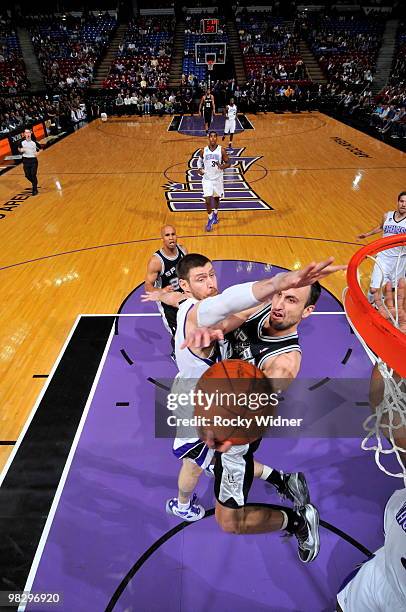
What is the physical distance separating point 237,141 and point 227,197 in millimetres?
7363

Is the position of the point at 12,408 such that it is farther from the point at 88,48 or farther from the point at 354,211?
the point at 88,48

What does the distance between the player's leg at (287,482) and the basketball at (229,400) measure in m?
0.89

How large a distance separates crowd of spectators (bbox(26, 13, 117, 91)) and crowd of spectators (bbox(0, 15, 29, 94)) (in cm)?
134

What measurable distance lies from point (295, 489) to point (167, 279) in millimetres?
2726

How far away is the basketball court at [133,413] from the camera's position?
116 inches

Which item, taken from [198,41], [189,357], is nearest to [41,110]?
[198,41]

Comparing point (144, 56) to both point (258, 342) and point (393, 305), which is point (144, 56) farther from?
point (393, 305)

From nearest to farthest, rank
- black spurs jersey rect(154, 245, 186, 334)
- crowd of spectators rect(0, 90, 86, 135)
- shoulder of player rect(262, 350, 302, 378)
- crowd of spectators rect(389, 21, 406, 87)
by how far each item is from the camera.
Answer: shoulder of player rect(262, 350, 302, 378) < black spurs jersey rect(154, 245, 186, 334) < crowd of spectators rect(0, 90, 86, 135) < crowd of spectators rect(389, 21, 406, 87)

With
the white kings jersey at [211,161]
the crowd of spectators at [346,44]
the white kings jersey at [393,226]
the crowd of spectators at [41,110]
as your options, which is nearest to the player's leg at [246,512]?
the white kings jersey at [393,226]

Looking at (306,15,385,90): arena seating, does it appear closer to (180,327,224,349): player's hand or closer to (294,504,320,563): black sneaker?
(294,504,320,563): black sneaker

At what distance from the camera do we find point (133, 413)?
4.28 meters

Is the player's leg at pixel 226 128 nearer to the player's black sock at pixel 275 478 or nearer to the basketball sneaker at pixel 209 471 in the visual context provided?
the basketball sneaker at pixel 209 471

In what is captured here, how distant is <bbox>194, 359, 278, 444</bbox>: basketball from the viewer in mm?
2398

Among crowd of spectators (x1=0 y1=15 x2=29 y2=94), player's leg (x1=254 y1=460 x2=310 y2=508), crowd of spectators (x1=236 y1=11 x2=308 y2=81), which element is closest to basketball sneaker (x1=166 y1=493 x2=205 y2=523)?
player's leg (x1=254 y1=460 x2=310 y2=508)
